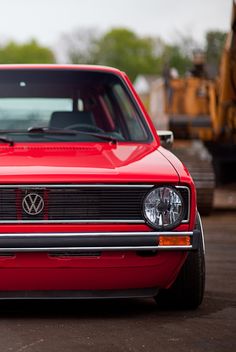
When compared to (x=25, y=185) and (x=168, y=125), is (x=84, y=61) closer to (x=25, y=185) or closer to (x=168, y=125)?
(x=168, y=125)

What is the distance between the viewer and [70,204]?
6.86 metres

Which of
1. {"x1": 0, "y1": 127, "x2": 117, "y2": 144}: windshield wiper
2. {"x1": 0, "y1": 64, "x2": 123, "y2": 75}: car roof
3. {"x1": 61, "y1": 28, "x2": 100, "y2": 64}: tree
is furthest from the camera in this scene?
{"x1": 61, "y1": 28, "x2": 100, "y2": 64}: tree

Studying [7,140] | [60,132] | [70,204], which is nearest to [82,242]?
[70,204]

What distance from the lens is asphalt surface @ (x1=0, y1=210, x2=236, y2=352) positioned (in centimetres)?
611

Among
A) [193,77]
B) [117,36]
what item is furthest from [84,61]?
[193,77]

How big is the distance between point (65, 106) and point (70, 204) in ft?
8.05

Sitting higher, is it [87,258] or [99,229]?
[99,229]

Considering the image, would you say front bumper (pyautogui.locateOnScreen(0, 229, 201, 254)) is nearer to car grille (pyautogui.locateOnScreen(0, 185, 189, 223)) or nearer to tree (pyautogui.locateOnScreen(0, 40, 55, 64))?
car grille (pyautogui.locateOnScreen(0, 185, 189, 223))

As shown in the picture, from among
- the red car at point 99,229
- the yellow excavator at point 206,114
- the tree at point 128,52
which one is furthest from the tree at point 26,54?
the red car at point 99,229

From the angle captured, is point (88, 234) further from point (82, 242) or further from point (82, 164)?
point (82, 164)

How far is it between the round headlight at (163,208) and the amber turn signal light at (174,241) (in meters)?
0.07

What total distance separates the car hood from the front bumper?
317mm

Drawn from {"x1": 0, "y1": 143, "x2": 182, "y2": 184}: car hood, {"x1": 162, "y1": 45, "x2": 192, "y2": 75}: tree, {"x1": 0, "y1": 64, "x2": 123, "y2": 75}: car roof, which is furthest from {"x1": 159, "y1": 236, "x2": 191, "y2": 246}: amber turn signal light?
{"x1": 162, "y1": 45, "x2": 192, "y2": 75}: tree

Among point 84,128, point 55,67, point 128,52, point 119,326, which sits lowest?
point 128,52
